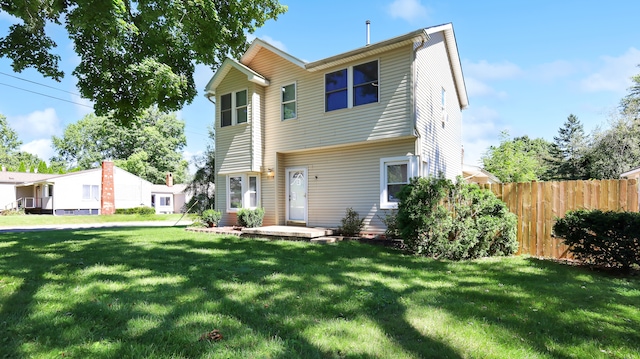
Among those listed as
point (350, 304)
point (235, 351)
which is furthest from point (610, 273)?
point (235, 351)

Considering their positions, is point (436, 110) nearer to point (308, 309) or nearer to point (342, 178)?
point (342, 178)

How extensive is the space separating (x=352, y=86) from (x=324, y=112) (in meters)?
1.24

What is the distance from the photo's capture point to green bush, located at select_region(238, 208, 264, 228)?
1115 cm

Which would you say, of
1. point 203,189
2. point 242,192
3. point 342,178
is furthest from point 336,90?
point 203,189

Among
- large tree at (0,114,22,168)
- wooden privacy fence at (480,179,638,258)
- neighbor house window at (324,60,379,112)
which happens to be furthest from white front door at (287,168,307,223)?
large tree at (0,114,22,168)

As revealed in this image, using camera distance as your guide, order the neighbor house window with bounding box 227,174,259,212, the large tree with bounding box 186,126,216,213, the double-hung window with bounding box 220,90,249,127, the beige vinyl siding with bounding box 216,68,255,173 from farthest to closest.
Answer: the large tree with bounding box 186,126,216,213 → the double-hung window with bounding box 220,90,249,127 → the neighbor house window with bounding box 227,174,259,212 → the beige vinyl siding with bounding box 216,68,255,173

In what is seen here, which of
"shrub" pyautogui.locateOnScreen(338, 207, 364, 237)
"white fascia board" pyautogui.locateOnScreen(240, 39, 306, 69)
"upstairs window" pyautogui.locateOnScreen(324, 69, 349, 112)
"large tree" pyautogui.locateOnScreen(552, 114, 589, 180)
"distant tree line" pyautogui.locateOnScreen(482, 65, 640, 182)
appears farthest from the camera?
"large tree" pyautogui.locateOnScreen(552, 114, 589, 180)

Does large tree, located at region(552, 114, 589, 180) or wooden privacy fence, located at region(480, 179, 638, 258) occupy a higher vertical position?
large tree, located at region(552, 114, 589, 180)

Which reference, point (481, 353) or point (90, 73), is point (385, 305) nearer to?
point (481, 353)

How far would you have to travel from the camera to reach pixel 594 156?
2394 centimetres

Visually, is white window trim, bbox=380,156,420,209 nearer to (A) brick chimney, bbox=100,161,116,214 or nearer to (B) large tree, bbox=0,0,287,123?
(B) large tree, bbox=0,0,287,123

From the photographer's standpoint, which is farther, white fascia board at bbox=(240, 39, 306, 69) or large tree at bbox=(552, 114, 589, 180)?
large tree at bbox=(552, 114, 589, 180)

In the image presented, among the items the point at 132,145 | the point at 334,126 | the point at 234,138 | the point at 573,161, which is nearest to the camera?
the point at 334,126

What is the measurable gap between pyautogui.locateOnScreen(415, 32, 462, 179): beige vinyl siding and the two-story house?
1.4 inches
